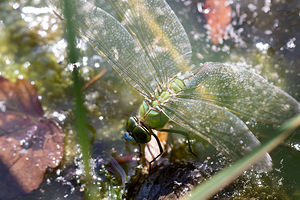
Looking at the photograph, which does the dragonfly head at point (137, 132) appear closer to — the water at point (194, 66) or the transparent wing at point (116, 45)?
the water at point (194, 66)

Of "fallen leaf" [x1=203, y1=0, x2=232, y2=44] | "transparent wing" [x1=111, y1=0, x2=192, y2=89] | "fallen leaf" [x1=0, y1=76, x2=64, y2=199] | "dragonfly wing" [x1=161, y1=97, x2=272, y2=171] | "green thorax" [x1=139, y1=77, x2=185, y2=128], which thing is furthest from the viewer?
"fallen leaf" [x1=203, y1=0, x2=232, y2=44]

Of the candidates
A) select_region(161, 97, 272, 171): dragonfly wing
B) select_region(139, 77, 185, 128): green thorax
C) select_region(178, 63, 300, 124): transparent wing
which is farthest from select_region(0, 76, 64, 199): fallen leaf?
select_region(178, 63, 300, 124): transparent wing

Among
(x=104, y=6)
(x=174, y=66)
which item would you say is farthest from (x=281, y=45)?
(x=104, y=6)

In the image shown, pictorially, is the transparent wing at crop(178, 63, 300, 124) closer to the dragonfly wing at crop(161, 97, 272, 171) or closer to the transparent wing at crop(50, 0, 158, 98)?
the dragonfly wing at crop(161, 97, 272, 171)

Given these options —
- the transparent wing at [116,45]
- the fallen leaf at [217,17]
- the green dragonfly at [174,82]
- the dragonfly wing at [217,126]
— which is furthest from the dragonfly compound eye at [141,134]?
the fallen leaf at [217,17]

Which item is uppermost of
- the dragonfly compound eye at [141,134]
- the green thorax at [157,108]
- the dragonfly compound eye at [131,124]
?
the green thorax at [157,108]

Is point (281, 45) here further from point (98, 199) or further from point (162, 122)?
point (98, 199)
